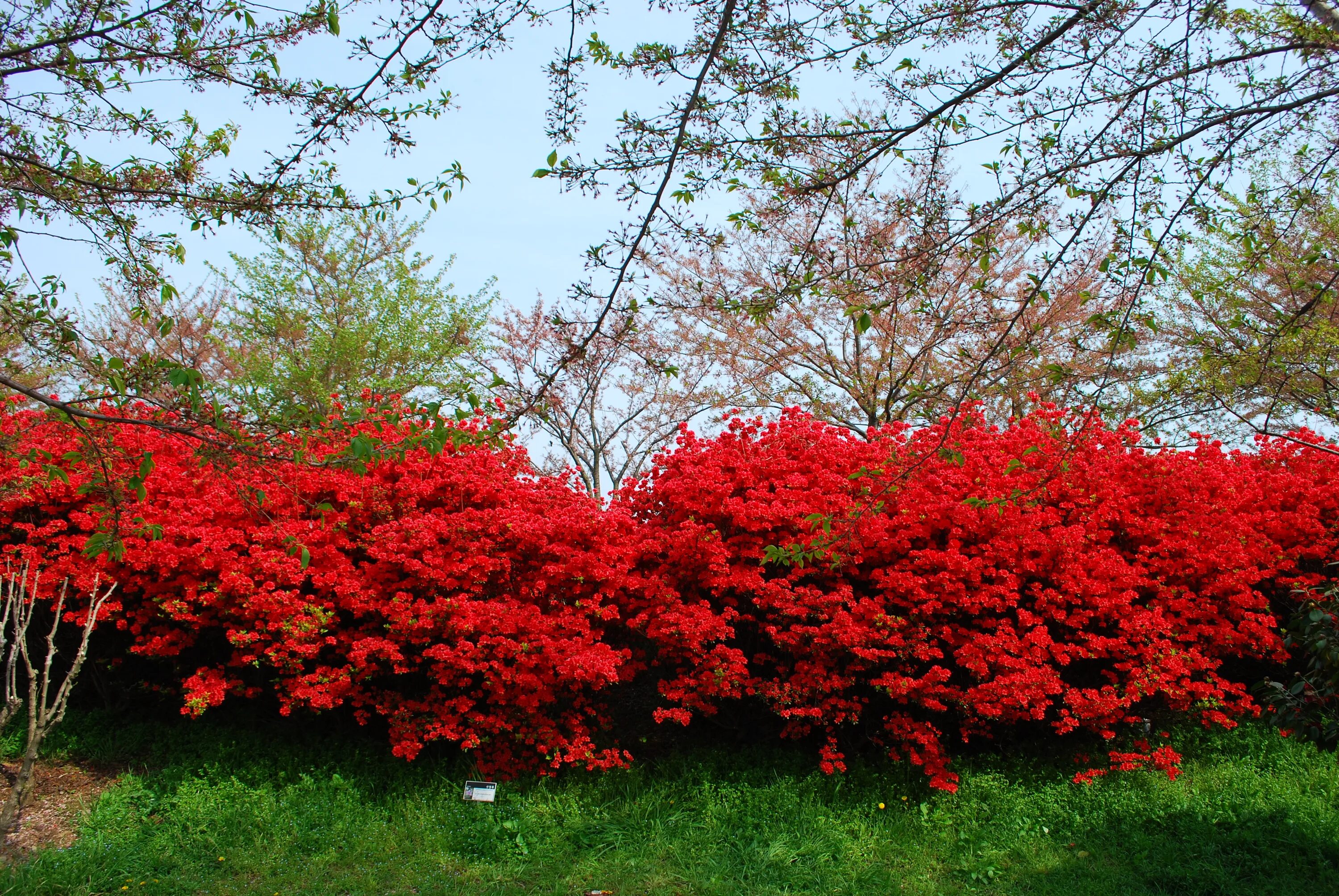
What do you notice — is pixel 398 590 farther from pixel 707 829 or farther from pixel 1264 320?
pixel 1264 320

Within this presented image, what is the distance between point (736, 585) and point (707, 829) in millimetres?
1652

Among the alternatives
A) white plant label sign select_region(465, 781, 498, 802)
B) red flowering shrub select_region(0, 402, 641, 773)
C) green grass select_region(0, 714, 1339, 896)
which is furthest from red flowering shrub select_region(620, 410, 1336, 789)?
white plant label sign select_region(465, 781, 498, 802)

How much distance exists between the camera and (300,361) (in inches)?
611

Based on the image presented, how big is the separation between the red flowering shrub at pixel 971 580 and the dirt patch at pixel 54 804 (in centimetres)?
405

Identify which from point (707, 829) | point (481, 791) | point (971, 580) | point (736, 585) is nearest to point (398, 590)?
point (481, 791)

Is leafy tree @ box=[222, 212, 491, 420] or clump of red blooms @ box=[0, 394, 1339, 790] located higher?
leafy tree @ box=[222, 212, 491, 420]

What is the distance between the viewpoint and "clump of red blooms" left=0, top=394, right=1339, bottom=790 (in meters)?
6.24

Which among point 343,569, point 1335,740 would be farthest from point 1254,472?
point 343,569

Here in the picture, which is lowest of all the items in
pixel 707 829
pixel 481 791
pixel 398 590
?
pixel 707 829

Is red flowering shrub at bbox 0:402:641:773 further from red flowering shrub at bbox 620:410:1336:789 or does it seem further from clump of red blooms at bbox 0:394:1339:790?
red flowering shrub at bbox 620:410:1336:789

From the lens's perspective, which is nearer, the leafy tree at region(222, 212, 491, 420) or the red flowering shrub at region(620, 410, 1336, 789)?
the red flowering shrub at region(620, 410, 1336, 789)

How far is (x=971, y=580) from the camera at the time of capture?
6305 mm

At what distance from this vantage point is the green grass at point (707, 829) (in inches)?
210

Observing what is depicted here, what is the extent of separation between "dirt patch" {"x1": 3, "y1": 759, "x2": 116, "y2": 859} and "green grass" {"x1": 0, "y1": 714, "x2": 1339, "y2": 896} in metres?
0.21
